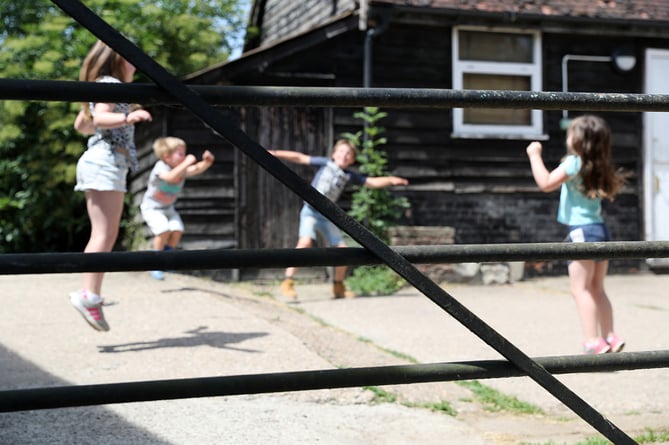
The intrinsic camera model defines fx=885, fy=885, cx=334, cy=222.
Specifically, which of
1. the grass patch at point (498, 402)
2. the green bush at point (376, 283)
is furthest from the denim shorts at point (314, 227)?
the grass patch at point (498, 402)

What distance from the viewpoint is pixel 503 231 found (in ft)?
37.6

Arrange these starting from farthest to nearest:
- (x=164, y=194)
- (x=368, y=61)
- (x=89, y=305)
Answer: (x=368, y=61), (x=164, y=194), (x=89, y=305)

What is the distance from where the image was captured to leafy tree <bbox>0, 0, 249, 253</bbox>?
1310 cm

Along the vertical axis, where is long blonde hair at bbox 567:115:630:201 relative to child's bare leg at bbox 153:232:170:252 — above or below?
above

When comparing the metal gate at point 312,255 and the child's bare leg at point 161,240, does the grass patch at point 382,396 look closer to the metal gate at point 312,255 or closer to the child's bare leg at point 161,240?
the metal gate at point 312,255

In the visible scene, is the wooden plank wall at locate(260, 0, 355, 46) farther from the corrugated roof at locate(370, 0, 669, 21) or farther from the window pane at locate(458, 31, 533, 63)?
the window pane at locate(458, 31, 533, 63)

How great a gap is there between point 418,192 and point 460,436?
8349mm

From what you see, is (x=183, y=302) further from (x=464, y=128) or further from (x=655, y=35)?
(x=655, y=35)

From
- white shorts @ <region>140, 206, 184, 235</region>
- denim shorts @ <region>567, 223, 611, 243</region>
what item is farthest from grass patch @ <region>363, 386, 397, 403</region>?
white shorts @ <region>140, 206, 184, 235</region>

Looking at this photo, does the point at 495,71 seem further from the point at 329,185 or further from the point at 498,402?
the point at 498,402

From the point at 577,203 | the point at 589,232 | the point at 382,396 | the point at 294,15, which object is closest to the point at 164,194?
the point at 577,203

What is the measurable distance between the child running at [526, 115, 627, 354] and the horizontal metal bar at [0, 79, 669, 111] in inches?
100

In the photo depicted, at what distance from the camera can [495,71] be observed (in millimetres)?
11461

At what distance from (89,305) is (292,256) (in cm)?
294
